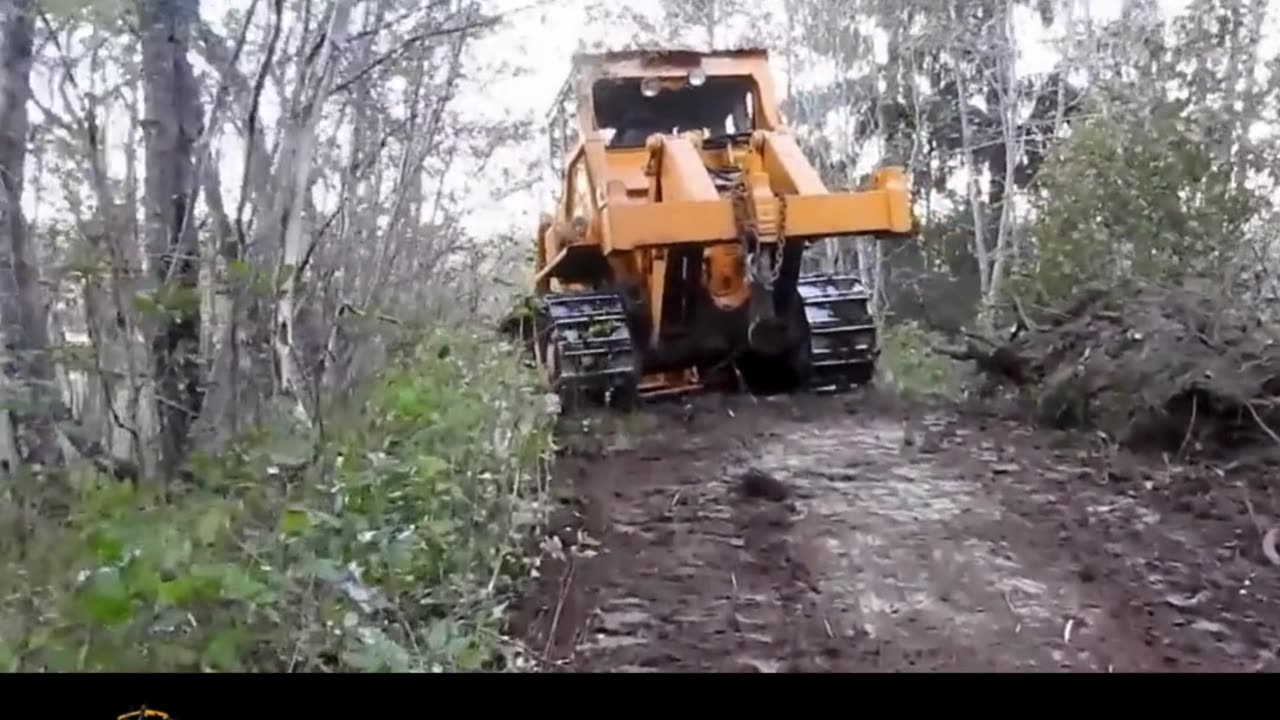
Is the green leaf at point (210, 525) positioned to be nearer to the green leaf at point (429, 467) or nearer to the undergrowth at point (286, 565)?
the undergrowth at point (286, 565)

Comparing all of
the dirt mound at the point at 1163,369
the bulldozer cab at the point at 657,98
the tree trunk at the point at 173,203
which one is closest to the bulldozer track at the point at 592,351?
the bulldozer cab at the point at 657,98

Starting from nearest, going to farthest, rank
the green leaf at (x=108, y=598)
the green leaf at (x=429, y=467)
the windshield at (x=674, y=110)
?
the green leaf at (x=108, y=598), the green leaf at (x=429, y=467), the windshield at (x=674, y=110)

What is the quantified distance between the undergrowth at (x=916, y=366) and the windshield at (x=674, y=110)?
50cm

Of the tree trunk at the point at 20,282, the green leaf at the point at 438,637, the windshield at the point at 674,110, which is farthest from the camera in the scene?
the windshield at the point at 674,110

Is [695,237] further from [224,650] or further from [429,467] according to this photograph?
[224,650]

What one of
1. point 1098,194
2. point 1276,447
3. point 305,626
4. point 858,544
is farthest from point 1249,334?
point 305,626

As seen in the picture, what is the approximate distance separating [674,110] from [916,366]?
692 millimetres

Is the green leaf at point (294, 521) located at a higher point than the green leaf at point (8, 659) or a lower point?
higher

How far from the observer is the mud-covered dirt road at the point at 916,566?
129 cm

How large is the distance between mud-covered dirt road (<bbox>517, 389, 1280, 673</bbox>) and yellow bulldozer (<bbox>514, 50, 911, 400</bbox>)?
52cm

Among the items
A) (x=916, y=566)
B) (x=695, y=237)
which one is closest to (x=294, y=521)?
(x=916, y=566)

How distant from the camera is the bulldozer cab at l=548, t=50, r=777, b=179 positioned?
2133 millimetres

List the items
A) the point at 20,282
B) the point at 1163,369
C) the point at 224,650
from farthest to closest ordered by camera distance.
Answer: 1. the point at 1163,369
2. the point at 20,282
3. the point at 224,650

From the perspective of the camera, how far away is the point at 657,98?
245cm
